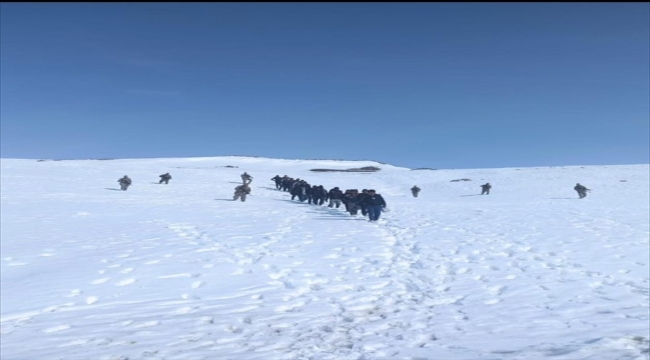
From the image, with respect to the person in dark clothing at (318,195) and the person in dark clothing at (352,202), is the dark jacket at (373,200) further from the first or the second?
the person in dark clothing at (318,195)

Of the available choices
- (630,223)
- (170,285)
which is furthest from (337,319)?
(630,223)

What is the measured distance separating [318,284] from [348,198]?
507 inches

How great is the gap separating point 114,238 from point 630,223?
16.7m

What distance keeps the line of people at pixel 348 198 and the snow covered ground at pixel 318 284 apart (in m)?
0.72

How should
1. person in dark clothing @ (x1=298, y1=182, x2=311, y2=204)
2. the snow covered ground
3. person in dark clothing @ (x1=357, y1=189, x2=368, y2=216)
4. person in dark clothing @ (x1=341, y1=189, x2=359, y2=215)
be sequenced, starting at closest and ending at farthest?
the snow covered ground
person in dark clothing @ (x1=357, y1=189, x2=368, y2=216)
person in dark clothing @ (x1=341, y1=189, x2=359, y2=215)
person in dark clothing @ (x1=298, y1=182, x2=311, y2=204)

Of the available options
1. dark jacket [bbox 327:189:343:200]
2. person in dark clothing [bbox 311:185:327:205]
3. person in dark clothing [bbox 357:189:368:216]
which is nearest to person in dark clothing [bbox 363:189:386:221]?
person in dark clothing [bbox 357:189:368:216]

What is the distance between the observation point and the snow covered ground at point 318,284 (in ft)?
22.1

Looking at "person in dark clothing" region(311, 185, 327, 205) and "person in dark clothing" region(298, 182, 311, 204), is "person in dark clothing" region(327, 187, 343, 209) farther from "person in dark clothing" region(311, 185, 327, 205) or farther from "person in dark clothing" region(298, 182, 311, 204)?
"person in dark clothing" region(298, 182, 311, 204)

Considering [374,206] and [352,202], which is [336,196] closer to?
[352,202]

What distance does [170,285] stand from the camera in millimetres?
10469

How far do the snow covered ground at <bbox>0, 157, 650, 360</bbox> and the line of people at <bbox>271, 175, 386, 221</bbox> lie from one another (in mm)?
723

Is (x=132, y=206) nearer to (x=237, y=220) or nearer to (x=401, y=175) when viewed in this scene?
(x=237, y=220)

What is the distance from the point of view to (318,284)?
10445mm

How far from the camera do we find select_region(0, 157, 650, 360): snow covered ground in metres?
6.75
